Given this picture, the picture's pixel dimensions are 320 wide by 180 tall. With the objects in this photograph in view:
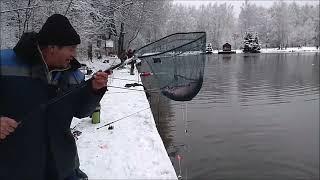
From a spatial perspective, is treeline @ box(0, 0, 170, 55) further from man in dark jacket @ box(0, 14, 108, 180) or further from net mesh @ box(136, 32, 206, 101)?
man in dark jacket @ box(0, 14, 108, 180)

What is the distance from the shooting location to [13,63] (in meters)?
2.73

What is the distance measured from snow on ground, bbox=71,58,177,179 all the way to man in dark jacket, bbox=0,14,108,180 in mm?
3991

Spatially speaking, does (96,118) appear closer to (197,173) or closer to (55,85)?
(197,173)

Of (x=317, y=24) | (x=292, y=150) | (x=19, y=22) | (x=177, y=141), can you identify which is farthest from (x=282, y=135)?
(x=317, y=24)

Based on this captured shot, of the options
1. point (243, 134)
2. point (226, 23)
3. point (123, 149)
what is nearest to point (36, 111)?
point (123, 149)

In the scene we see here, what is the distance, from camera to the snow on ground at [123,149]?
7.15m

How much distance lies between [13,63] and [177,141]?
35.1 ft

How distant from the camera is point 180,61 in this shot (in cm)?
478

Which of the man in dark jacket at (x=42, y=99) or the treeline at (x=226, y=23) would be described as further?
the treeline at (x=226, y=23)

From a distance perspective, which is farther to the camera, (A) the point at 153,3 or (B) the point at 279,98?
(A) the point at 153,3

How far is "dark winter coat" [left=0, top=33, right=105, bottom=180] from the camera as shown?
2748 mm

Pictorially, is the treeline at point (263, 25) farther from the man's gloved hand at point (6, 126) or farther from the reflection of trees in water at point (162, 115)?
the man's gloved hand at point (6, 126)

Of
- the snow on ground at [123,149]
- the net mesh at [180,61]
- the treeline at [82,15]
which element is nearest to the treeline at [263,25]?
the treeline at [82,15]

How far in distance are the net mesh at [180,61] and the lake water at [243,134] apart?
423cm
